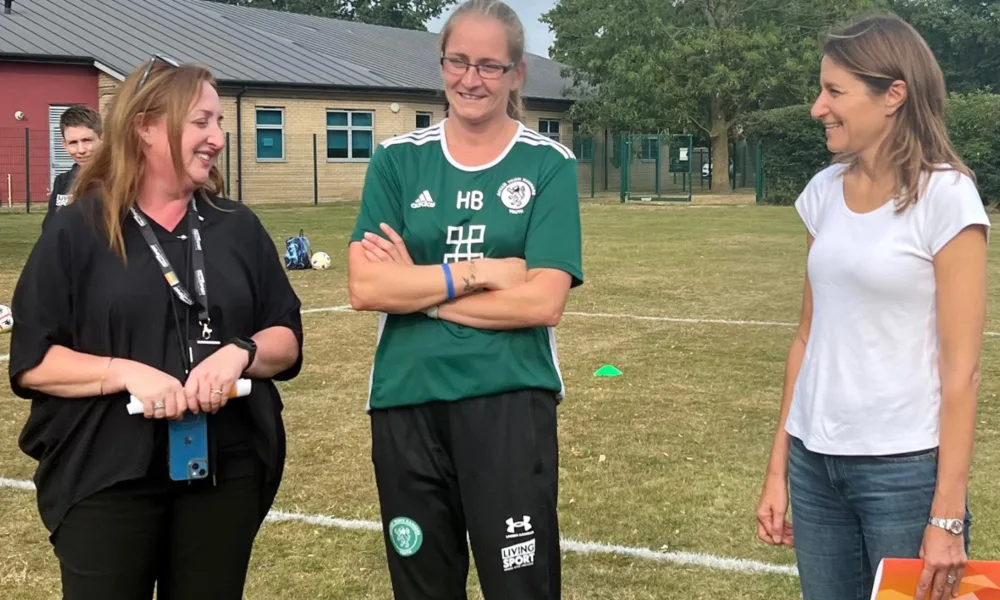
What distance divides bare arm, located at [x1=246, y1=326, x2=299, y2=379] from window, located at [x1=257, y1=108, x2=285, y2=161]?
34.2 meters

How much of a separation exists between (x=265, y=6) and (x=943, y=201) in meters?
65.8

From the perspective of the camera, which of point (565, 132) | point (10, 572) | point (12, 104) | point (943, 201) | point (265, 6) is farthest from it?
point (265, 6)

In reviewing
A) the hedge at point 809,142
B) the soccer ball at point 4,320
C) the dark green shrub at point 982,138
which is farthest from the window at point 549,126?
the soccer ball at point 4,320

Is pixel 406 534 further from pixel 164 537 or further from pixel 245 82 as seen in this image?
pixel 245 82

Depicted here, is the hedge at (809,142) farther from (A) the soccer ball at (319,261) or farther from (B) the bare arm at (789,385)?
(B) the bare arm at (789,385)

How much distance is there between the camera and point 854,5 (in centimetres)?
4362

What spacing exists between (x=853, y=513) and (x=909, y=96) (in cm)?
106

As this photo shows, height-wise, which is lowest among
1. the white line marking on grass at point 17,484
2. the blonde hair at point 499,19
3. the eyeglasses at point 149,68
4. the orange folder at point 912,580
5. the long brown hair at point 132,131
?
the white line marking on grass at point 17,484

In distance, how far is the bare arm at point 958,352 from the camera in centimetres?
265

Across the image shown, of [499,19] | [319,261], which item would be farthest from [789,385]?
[319,261]

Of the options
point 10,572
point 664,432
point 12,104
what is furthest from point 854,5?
point 10,572

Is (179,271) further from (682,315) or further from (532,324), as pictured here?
(682,315)

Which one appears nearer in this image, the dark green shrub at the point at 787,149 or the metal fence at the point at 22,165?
the metal fence at the point at 22,165

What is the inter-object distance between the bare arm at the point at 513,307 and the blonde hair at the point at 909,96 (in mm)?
974
